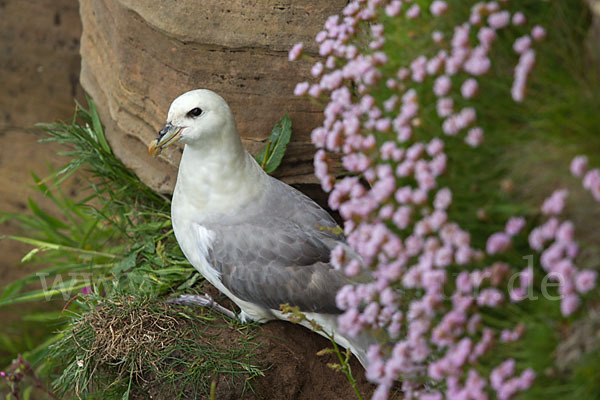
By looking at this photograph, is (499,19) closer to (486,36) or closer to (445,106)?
(486,36)

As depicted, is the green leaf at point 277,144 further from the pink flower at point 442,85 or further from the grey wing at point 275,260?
the pink flower at point 442,85

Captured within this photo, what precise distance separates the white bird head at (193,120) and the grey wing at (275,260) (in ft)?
1.00

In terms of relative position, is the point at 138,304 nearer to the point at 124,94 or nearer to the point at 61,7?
the point at 124,94

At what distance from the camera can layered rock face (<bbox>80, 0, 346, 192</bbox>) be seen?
8.52ft

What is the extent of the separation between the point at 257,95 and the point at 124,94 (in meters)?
0.66

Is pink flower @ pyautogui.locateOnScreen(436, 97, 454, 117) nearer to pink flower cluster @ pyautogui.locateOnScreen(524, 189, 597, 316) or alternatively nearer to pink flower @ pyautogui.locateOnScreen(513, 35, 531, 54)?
pink flower @ pyautogui.locateOnScreen(513, 35, 531, 54)

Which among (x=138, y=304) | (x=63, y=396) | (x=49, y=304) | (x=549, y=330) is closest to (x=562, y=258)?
(x=549, y=330)

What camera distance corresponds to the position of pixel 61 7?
14.4 feet

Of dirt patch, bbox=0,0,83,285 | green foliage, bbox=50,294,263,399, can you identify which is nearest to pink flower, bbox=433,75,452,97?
green foliage, bbox=50,294,263,399

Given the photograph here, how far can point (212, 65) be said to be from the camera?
2.70m

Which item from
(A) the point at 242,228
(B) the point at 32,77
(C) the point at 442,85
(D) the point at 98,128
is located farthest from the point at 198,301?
(B) the point at 32,77

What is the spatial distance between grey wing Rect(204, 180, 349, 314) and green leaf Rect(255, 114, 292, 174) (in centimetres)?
39

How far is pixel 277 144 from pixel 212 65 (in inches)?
15.3

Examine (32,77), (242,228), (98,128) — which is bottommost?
(32,77)
